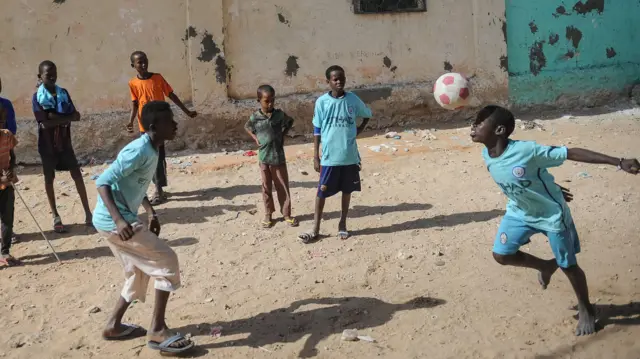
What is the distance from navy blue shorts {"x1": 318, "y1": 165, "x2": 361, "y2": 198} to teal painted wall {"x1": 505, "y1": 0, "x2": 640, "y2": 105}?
4.83m

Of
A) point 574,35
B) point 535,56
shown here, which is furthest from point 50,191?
point 574,35

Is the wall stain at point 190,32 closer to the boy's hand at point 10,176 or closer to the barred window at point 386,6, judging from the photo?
the barred window at point 386,6

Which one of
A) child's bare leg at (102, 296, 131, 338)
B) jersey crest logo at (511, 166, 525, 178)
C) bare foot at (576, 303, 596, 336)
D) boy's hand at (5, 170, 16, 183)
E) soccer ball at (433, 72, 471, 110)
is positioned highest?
soccer ball at (433, 72, 471, 110)

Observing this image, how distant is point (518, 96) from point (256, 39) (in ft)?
12.2

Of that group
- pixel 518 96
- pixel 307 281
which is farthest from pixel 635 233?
pixel 518 96

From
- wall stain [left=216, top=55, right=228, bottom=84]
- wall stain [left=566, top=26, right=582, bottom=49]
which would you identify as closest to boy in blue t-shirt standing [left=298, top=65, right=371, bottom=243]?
wall stain [left=216, top=55, right=228, bottom=84]

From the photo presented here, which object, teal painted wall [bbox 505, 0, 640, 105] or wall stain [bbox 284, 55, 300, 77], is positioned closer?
wall stain [bbox 284, 55, 300, 77]

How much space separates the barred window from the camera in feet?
29.4

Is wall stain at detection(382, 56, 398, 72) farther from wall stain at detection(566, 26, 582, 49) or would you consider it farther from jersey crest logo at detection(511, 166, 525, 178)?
jersey crest logo at detection(511, 166, 525, 178)

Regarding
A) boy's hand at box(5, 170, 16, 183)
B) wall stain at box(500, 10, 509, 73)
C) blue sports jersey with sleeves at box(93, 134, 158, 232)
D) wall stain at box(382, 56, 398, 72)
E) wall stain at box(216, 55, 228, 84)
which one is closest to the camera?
blue sports jersey with sleeves at box(93, 134, 158, 232)

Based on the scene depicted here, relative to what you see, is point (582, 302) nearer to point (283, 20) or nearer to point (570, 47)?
Answer: point (283, 20)

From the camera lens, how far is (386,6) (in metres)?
9.13

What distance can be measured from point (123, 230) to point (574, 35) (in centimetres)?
810

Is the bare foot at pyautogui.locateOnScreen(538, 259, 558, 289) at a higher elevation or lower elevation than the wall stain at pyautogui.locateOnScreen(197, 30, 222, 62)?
lower
